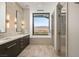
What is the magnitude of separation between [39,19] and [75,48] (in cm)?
956

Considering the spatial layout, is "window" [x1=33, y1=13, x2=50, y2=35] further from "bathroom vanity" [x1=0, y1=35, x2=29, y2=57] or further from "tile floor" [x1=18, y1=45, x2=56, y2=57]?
"bathroom vanity" [x1=0, y1=35, x2=29, y2=57]

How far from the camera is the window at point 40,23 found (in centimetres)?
1280

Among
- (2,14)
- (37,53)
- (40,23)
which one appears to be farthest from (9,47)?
(40,23)

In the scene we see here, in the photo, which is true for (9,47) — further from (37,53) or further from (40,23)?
(40,23)

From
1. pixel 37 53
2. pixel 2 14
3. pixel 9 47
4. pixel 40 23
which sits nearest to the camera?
pixel 9 47

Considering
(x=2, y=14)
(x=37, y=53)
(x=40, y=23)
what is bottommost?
(x=37, y=53)

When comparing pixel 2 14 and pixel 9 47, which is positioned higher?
pixel 2 14

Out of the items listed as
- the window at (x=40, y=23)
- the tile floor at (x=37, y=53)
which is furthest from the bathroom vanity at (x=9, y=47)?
the window at (x=40, y=23)

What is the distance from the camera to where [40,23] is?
1286 cm

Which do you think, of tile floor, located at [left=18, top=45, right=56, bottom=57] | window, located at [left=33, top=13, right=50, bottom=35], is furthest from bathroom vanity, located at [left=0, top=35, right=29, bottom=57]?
window, located at [left=33, top=13, right=50, bottom=35]

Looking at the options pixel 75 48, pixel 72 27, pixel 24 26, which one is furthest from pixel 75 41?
pixel 24 26

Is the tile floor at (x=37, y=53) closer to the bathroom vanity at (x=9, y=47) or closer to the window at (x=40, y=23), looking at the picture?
the bathroom vanity at (x=9, y=47)

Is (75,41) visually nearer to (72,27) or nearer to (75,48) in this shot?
(75,48)

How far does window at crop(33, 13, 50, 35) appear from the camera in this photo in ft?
42.0
